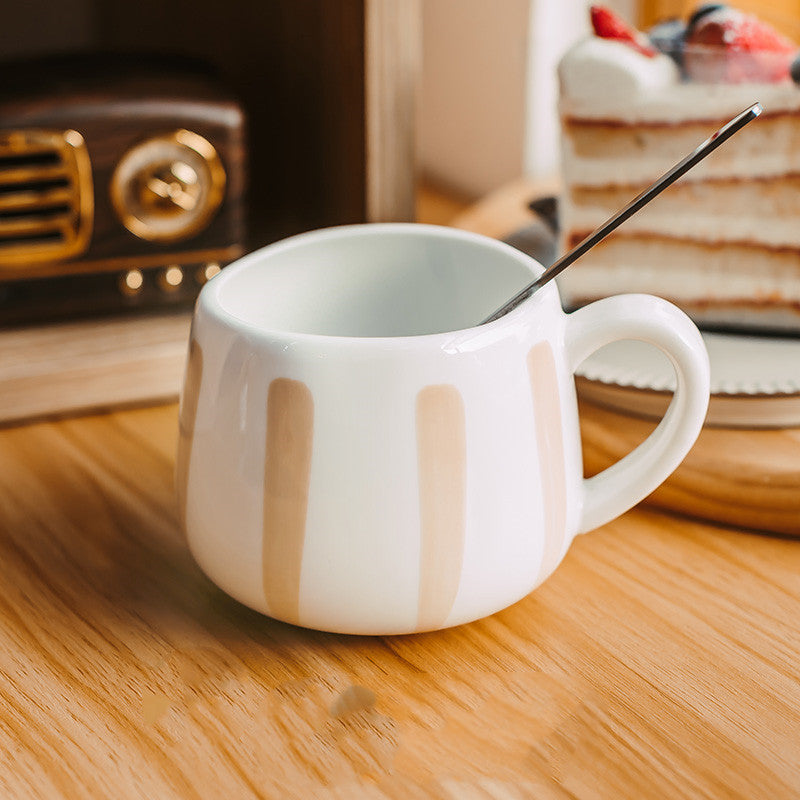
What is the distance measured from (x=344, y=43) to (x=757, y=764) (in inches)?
15.4

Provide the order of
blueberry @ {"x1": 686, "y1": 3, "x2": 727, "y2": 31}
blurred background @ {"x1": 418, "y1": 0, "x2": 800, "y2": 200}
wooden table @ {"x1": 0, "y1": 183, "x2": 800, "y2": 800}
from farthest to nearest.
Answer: blurred background @ {"x1": 418, "y1": 0, "x2": 800, "y2": 200} < blueberry @ {"x1": 686, "y1": 3, "x2": 727, "y2": 31} < wooden table @ {"x1": 0, "y1": 183, "x2": 800, "y2": 800}

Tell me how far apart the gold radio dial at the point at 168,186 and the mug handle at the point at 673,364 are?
→ 0.25m

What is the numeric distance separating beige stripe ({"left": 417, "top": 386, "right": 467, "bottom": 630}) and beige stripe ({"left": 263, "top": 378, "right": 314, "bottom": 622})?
0.11 ft

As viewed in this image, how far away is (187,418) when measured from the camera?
1.18 ft

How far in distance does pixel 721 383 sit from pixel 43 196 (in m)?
0.32

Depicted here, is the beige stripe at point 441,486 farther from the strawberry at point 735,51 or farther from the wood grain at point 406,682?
the strawberry at point 735,51

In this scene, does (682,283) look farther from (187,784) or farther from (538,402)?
(187,784)

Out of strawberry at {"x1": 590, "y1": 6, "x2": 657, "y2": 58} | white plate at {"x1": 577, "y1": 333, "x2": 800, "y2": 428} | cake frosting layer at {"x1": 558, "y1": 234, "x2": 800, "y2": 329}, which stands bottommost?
white plate at {"x1": 577, "y1": 333, "x2": 800, "y2": 428}

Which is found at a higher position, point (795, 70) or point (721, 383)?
point (795, 70)

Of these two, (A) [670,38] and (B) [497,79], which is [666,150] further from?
(B) [497,79]

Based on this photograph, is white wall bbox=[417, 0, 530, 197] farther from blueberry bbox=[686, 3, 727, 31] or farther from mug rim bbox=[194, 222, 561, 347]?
mug rim bbox=[194, 222, 561, 347]

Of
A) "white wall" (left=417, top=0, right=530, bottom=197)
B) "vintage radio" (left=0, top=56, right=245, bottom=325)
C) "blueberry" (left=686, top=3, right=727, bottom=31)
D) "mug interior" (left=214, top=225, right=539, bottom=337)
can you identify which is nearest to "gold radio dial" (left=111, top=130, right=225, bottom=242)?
"vintage radio" (left=0, top=56, right=245, bottom=325)

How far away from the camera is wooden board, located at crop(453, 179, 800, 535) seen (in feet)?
1.38

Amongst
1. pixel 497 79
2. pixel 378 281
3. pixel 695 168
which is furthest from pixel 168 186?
pixel 497 79
